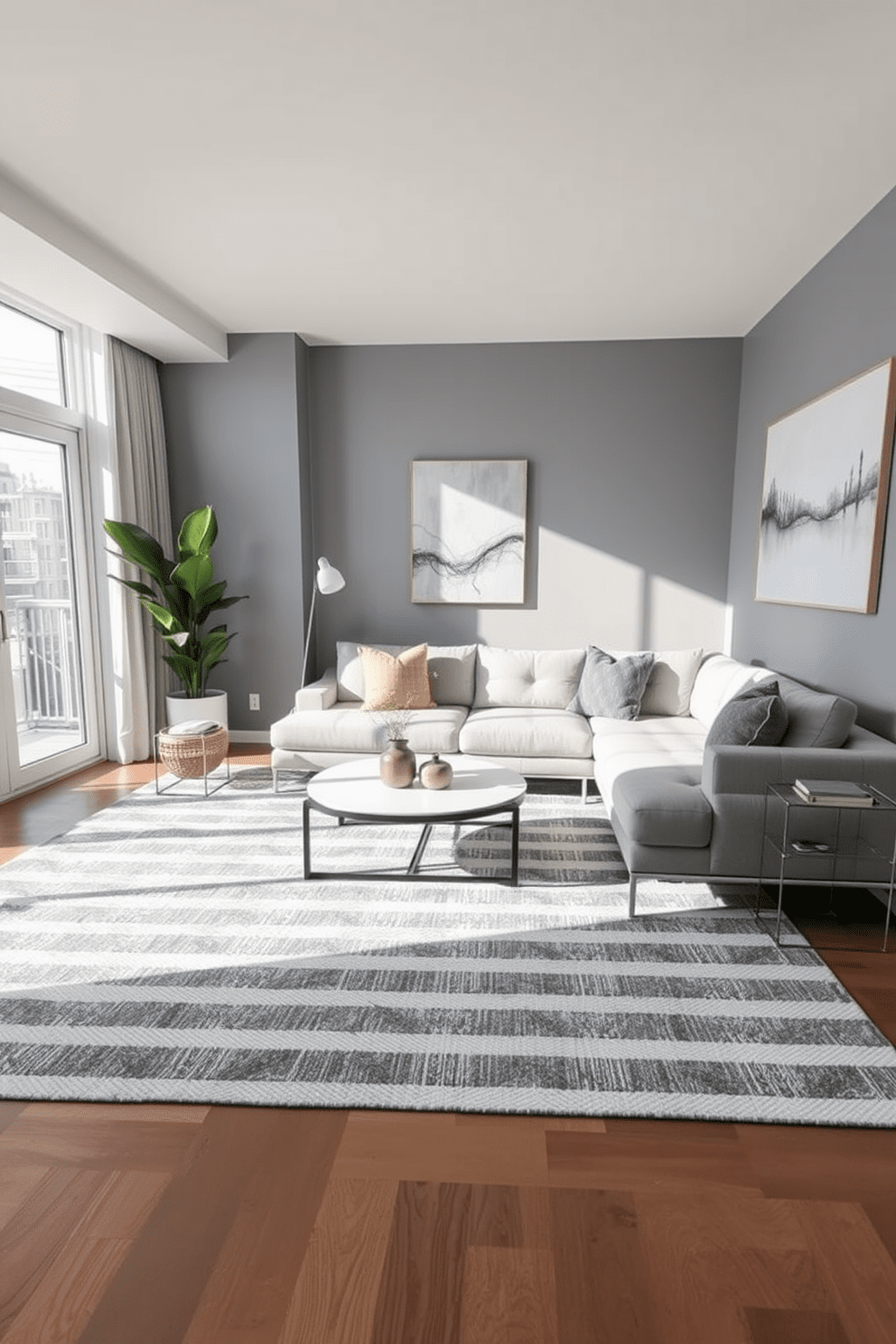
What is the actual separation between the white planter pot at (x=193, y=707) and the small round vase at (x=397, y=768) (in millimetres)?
1802

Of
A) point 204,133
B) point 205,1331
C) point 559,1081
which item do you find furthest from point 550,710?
point 205,1331

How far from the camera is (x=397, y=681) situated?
4.74 m

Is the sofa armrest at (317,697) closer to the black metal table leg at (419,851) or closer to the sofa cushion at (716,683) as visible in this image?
the black metal table leg at (419,851)

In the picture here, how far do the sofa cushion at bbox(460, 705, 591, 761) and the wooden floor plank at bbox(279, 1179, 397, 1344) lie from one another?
2.77 metres

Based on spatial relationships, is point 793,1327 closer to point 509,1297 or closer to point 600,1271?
point 600,1271

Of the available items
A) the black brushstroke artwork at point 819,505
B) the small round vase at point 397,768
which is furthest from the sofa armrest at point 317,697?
the black brushstroke artwork at point 819,505

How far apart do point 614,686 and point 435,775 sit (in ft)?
5.38

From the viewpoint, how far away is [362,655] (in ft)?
16.0

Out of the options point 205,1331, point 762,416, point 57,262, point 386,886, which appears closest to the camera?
point 205,1331

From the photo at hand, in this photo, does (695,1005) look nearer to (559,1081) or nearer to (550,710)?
(559,1081)

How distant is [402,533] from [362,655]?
1.01 m

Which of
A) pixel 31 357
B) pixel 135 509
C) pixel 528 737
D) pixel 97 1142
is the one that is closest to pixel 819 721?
pixel 528 737

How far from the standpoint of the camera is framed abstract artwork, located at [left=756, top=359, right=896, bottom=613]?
10.3 ft

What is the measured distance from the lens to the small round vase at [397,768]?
3291mm
